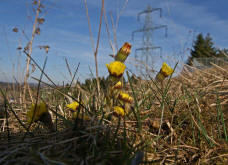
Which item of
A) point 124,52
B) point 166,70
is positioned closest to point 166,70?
point 166,70

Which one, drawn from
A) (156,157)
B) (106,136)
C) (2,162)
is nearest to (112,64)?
(106,136)

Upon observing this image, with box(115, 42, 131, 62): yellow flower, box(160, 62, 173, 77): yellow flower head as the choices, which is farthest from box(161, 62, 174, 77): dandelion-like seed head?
box(115, 42, 131, 62): yellow flower

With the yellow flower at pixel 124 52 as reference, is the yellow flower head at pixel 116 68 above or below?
below

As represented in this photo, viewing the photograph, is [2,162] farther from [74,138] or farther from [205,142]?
[205,142]

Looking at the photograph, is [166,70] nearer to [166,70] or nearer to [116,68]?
[166,70]

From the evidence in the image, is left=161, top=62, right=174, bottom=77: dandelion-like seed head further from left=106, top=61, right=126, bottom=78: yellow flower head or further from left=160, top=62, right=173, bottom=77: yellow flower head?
left=106, top=61, right=126, bottom=78: yellow flower head

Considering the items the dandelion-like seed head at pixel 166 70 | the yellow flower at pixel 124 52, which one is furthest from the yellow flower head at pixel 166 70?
the yellow flower at pixel 124 52

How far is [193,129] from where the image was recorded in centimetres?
98

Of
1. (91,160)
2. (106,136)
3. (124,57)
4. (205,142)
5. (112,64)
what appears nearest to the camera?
(91,160)

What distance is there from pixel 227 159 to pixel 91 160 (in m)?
0.59

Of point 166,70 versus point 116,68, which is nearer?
point 116,68

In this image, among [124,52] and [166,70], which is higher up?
[124,52]

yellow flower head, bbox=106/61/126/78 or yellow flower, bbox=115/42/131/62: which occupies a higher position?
yellow flower, bbox=115/42/131/62

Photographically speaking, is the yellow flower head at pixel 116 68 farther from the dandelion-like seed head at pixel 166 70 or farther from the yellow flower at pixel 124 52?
the dandelion-like seed head at pixel 166 70
